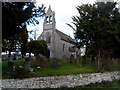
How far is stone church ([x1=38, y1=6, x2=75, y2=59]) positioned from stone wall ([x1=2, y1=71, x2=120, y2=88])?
27.7 ft

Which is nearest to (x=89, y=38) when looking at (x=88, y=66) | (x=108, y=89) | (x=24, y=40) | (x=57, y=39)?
(x=88, y=66)

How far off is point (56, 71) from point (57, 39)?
1372 cm

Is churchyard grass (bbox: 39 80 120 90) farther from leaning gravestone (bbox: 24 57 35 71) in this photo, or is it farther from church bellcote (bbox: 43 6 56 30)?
church bellcote (bbox: 43 6 56 30)

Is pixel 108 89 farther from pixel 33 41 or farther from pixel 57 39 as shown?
pixel 57 39

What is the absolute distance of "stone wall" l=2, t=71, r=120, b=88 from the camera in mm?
15586

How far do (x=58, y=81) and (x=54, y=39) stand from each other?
14037 mm

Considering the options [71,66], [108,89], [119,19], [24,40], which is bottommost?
[108,89]

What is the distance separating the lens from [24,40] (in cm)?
2164

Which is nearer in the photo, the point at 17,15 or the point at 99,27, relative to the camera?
the point at 17,15

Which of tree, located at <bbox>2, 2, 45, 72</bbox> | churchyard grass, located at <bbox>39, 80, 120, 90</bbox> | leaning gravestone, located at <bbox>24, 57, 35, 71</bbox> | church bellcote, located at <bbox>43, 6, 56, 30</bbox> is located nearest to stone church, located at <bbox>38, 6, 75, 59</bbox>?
church bellcote, located at <bbox>43, 6, 56, 30</bbox>

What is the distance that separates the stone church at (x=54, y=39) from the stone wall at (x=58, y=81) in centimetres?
844

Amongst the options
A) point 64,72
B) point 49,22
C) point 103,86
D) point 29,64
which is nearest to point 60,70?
point 64,72

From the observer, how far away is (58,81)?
54.6ft

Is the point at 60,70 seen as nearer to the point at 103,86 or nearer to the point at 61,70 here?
the point at 61,70
